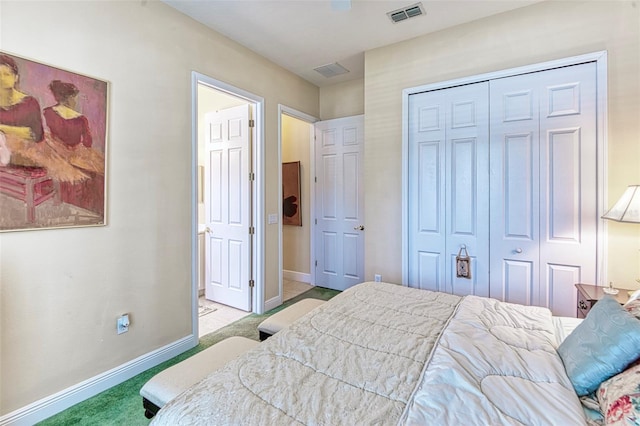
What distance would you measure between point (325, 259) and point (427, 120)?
2316 mm

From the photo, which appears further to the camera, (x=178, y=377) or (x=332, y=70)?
(x=332, y=70)

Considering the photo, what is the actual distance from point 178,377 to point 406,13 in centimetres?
309

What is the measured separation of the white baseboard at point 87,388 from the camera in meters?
1.72

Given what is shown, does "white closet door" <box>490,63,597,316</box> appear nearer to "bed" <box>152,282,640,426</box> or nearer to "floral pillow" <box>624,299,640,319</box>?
"bed" <box>152,282,640,426</box>

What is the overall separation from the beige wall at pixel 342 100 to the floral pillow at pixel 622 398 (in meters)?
3.63

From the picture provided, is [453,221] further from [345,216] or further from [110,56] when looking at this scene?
[110,56]

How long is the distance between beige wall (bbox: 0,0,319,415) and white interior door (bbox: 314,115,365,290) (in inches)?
66.2

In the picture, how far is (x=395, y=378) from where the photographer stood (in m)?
1.10

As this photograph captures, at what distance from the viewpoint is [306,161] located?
4457 mm

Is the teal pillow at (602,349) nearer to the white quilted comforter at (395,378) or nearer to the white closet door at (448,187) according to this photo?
the white quilted comforter at (395,378)

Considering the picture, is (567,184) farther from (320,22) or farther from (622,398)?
(320,22)

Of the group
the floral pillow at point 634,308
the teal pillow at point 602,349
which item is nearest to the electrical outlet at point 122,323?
the teal pillow at point 602,349

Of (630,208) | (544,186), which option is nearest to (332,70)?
(544,186)

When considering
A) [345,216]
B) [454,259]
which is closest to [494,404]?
[454,259]
